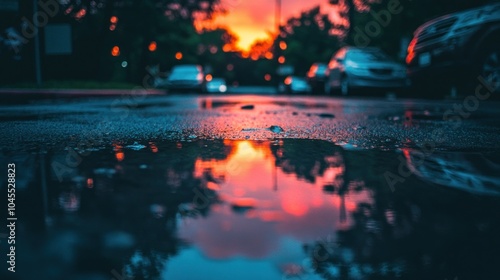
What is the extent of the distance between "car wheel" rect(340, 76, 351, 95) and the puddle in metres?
15.0

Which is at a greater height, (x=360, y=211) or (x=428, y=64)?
(x=428, y=64)

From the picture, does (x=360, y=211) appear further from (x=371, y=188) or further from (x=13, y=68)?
(x=13, y=68)

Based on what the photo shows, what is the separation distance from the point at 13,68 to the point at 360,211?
24.2 m

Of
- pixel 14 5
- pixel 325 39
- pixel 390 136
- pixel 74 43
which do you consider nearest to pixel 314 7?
pixel 325 39

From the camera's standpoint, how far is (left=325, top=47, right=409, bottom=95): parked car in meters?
18.4

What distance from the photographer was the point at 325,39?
→ 7256cm

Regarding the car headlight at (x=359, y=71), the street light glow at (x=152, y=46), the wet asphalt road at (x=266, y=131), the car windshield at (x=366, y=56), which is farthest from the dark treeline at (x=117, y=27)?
the wet asphalt road at (x=266, y=131)

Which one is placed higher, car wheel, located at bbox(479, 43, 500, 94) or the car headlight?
car wheel, located at bbox(479, 43, 500, 94)

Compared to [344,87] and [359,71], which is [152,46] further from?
[359,71]

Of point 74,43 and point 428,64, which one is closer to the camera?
point 428,64

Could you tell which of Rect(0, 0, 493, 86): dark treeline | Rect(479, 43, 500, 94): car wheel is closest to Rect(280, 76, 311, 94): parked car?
Rect(0, 0, 493, 86): dark treeline

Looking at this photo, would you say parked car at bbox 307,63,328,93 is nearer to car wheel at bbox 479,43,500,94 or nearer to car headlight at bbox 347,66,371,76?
car headlight at bbox 347,66,371,76

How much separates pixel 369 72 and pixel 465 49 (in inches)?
307

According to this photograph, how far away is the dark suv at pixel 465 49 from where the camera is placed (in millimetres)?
10445
